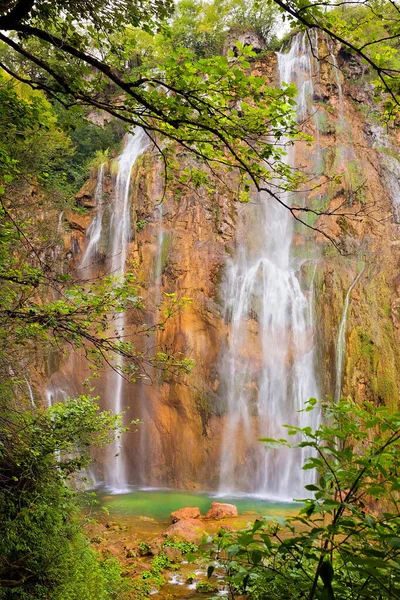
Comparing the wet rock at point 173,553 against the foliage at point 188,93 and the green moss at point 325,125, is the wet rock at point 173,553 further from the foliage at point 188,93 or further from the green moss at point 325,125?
the green moss at point 325,125

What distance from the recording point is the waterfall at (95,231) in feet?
57.5

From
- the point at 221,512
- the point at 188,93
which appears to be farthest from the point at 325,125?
the point at 188,93

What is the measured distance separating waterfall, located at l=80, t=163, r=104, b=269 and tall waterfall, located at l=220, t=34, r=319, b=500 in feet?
19.0

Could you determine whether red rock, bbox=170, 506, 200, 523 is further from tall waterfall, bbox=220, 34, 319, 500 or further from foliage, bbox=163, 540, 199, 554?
tall waterfall, bbox=220, 34, 319, 500

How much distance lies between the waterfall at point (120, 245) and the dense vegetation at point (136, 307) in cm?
873

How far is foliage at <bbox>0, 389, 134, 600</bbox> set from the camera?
4195mm

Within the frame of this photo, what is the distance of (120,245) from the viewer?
56.2 ft

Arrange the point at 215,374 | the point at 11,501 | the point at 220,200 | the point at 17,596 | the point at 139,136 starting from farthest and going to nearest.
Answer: the point at 139,136
the point at 220,200
the point at 215,374
the point at 11,501
the point at 17,596

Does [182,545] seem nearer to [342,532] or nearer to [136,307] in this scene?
[136,307]

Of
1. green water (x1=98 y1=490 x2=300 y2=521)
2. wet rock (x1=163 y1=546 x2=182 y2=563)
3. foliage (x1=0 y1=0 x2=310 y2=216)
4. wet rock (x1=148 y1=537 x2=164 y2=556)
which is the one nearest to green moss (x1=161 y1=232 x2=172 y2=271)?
green water (x1=98 y1=490 x2=300 y2=521)

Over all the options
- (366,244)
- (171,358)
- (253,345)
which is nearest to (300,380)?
(253,345)

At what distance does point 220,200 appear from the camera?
17.0 metres

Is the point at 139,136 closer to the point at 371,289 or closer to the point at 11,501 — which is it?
the point at 371,289

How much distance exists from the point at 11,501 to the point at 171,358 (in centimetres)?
221
